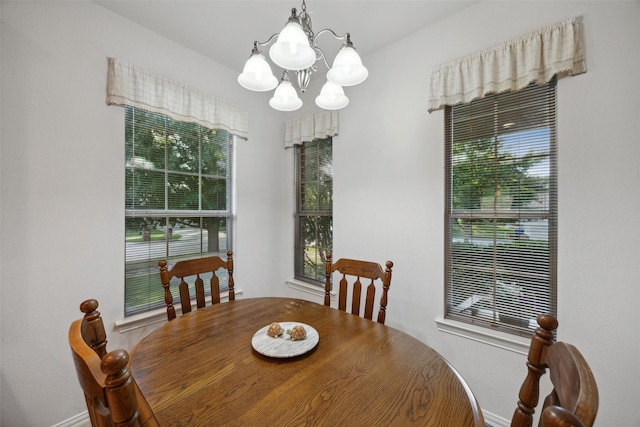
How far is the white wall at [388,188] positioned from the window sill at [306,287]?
79 cm

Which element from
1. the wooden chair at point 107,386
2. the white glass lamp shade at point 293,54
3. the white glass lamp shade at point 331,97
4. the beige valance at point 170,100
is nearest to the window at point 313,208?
the beige valance at point 170,100

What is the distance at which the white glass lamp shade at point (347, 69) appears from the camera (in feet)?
3.89

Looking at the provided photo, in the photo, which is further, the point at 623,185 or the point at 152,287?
the point at 152,287

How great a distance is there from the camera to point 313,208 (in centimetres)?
289

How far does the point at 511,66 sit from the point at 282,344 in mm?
2142

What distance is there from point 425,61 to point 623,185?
148 centimetres

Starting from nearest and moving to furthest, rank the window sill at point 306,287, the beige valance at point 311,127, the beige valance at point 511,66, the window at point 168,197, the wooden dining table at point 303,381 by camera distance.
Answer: the wooden dining table at point 303,381
the beige valance at point 511,66
the window at point 168,197
the beige valance at point 311,127
the window sill at point 306,287

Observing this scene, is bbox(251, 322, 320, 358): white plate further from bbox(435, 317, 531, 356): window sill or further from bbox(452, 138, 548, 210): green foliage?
bbox(452, 138, 548, 210): green foliage

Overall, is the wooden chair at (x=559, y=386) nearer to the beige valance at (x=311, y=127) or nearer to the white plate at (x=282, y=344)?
the white plate at (x=282, y=344)

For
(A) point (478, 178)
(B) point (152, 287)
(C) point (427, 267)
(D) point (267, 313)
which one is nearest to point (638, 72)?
(A) point (478, 178)

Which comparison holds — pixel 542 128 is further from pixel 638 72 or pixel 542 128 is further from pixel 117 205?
pixel 117 205

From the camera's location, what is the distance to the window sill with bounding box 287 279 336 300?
273 centimetres

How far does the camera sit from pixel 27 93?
1.53 meters

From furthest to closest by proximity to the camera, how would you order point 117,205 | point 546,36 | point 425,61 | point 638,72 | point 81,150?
1. point 425,61
2. point 117,205
3. point 81,150
4. point 546,36
5. point 638,72
